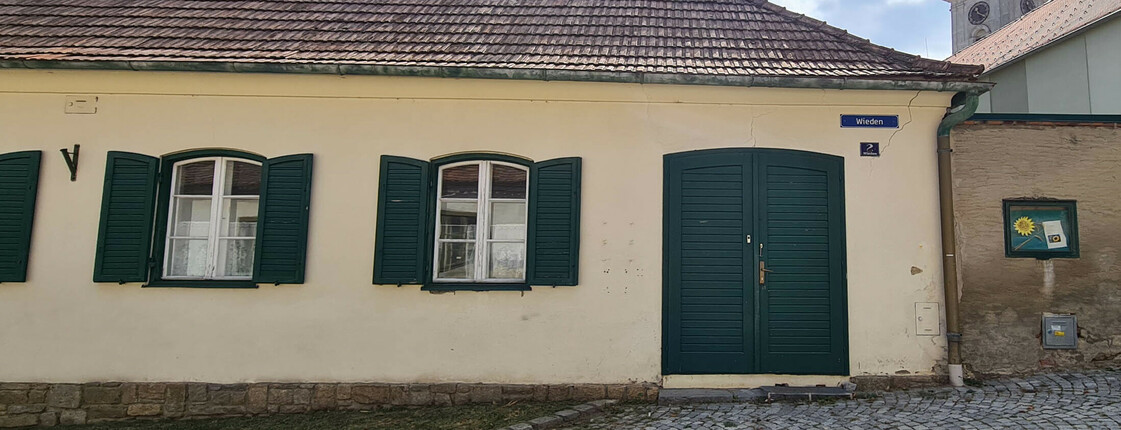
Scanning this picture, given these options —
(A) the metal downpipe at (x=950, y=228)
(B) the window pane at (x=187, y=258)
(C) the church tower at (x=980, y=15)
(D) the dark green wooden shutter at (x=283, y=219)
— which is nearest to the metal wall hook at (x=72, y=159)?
(B) the window pane at (x=187, y=258)

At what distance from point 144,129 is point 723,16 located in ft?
19.9

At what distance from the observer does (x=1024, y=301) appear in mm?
5547

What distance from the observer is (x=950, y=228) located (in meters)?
5.41

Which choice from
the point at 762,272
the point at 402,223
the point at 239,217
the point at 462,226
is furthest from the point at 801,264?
the point at 239,217

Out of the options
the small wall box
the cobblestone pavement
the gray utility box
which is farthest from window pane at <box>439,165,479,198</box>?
the gray utility box

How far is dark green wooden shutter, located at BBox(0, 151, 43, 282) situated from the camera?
548cm

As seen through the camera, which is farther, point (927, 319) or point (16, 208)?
point (16, 208)

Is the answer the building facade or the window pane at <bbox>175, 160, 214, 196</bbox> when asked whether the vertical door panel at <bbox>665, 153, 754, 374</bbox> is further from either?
the window pane at <bbox>175, 160, 214, 196</bbox>

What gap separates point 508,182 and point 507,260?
29.5 inches

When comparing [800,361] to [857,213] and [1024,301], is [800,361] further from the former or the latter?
[1024,301]

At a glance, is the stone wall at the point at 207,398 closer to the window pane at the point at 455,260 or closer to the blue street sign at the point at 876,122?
the window pane at the point at 455,260

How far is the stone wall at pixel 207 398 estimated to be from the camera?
17.6 ft

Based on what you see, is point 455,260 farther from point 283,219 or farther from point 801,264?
point 801,264

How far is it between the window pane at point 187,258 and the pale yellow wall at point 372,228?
0.82 feet
